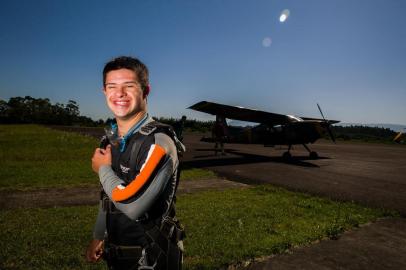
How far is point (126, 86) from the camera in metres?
1.84

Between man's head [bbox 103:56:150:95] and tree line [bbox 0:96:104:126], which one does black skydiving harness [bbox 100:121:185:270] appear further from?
tree line [bbox 0:96:104:126]

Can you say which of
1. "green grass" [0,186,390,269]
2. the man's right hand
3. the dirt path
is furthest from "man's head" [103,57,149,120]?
the dirt path

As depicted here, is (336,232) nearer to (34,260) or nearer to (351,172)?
(34,260)

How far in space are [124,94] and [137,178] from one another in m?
0.59

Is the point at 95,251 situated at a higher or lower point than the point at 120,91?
lower

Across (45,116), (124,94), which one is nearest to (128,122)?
(124,94)

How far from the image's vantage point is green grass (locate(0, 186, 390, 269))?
3.92 metres

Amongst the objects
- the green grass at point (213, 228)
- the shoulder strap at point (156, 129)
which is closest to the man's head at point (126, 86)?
the shoulder strap at point (156, 129)

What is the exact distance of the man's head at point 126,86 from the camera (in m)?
1.84

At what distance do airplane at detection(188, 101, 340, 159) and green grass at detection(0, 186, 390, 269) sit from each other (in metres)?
10.8

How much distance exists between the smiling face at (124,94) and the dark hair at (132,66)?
2cm

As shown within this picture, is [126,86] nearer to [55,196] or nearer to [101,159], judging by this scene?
[101,159]

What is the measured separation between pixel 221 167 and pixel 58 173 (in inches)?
269

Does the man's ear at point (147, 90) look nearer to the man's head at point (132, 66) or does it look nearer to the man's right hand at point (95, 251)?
the man's head at point (132, 66)
